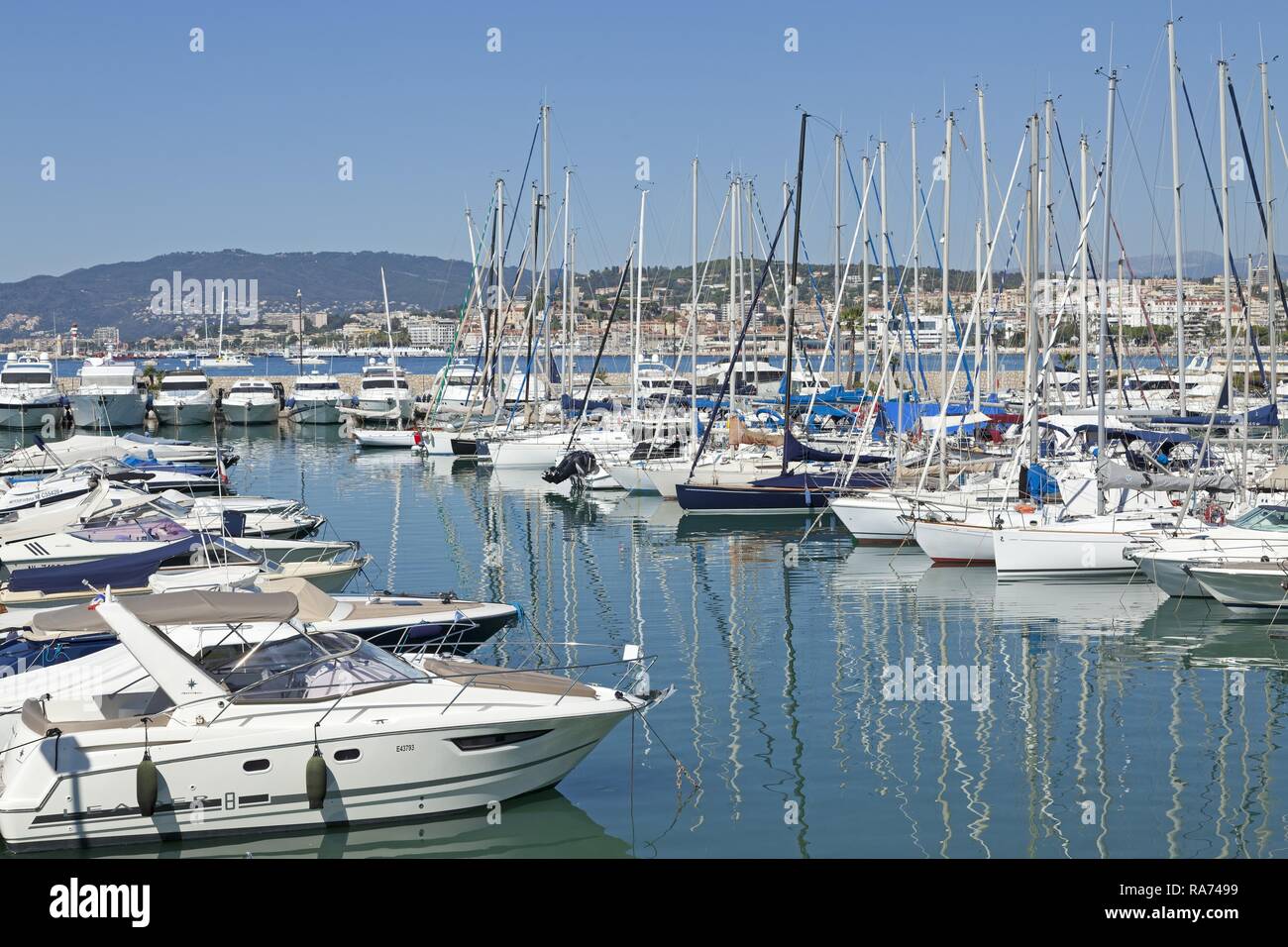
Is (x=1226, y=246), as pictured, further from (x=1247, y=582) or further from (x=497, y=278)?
(x=497, y=278)

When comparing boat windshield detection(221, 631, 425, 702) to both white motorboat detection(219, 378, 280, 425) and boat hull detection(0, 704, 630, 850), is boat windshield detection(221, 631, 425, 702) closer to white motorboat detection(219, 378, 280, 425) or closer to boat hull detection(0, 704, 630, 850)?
boat hull detection(0, 704, 630, 850)

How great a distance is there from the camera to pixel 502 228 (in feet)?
199

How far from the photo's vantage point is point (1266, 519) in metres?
23.3

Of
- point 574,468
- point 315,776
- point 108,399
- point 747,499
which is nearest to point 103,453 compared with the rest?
point 574,468

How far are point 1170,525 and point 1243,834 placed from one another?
1319 centimetres

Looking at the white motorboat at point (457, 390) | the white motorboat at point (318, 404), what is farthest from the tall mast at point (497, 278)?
the white motorboat at point (318, 404)

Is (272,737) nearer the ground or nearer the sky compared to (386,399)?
nearer the ground

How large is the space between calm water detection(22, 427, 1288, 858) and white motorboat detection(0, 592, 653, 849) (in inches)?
14.9

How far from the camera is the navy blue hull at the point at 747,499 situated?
3625cm

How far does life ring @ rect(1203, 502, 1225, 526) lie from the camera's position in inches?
996

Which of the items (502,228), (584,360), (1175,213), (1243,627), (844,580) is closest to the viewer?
(1243,627)
